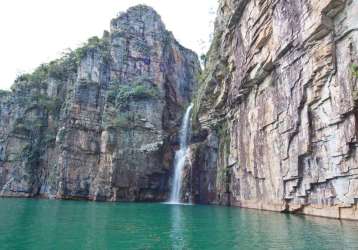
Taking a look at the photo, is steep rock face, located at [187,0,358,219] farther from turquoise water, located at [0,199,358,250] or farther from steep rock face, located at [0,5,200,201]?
steep rock face, located at [0,5,200,201]

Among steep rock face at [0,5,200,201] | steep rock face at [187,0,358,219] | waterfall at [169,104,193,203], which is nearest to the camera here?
steep rock face at [187,0,358,219]

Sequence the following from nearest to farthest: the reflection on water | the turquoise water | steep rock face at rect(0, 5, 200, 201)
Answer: the turquoise water → the reflection on water → steep rock face at rect(0, 5, 200, 201)

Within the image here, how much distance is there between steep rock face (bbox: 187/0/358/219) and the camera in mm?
17938

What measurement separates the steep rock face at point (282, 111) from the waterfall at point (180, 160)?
224cm

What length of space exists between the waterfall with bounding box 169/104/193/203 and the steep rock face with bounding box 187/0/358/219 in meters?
2.24

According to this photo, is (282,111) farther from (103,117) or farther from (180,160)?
(103,117)

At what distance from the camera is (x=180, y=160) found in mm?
39906

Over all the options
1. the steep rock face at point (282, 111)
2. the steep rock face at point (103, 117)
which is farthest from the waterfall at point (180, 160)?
the steep rock face at point (282, 111)

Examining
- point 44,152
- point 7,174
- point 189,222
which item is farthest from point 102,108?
point 189,222

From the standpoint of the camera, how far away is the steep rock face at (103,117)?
4262 centimetres

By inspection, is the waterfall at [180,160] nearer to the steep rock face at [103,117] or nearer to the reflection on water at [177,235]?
the steep rock face at [103,117]

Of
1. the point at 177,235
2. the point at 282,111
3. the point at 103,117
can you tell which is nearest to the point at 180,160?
the point at 103,117

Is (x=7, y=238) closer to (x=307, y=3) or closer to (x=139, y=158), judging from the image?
(x=307, y=3)

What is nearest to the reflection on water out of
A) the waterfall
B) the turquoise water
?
the turquoise water
